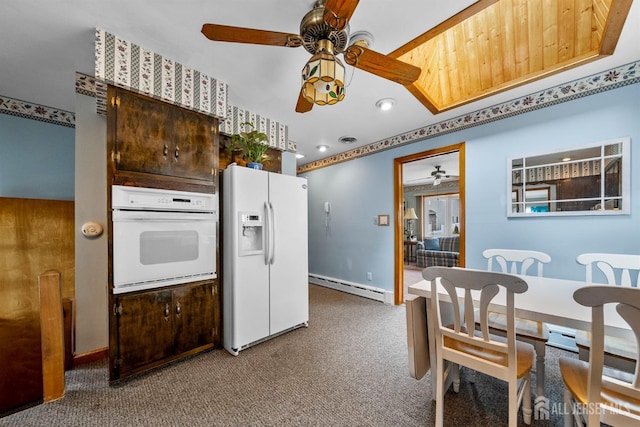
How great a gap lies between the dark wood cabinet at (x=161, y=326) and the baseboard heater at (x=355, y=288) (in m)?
2.43

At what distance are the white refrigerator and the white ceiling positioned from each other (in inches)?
33.9

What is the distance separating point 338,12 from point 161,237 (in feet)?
6.49

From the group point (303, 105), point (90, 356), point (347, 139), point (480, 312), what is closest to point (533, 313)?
point (480, 312)

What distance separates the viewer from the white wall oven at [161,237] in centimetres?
184

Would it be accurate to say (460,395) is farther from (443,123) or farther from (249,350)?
(443,123)

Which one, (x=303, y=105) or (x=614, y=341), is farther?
(x=303, y=105)

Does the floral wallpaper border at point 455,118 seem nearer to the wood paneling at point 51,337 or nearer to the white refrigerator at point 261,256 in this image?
the white refrigerator at point 261,256

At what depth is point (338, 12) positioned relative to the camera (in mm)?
1239

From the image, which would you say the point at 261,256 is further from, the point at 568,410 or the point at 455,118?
the point at 455,118

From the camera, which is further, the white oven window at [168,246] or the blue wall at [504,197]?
the blue wall at [504,197]

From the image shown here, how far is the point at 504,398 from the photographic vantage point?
5.58 feet

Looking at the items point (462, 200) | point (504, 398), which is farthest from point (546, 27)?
point (504, 398)

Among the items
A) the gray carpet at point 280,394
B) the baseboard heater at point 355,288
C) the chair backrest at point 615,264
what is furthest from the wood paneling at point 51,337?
the chair backrest at point 615,264

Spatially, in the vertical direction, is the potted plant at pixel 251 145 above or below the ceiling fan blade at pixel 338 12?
below
